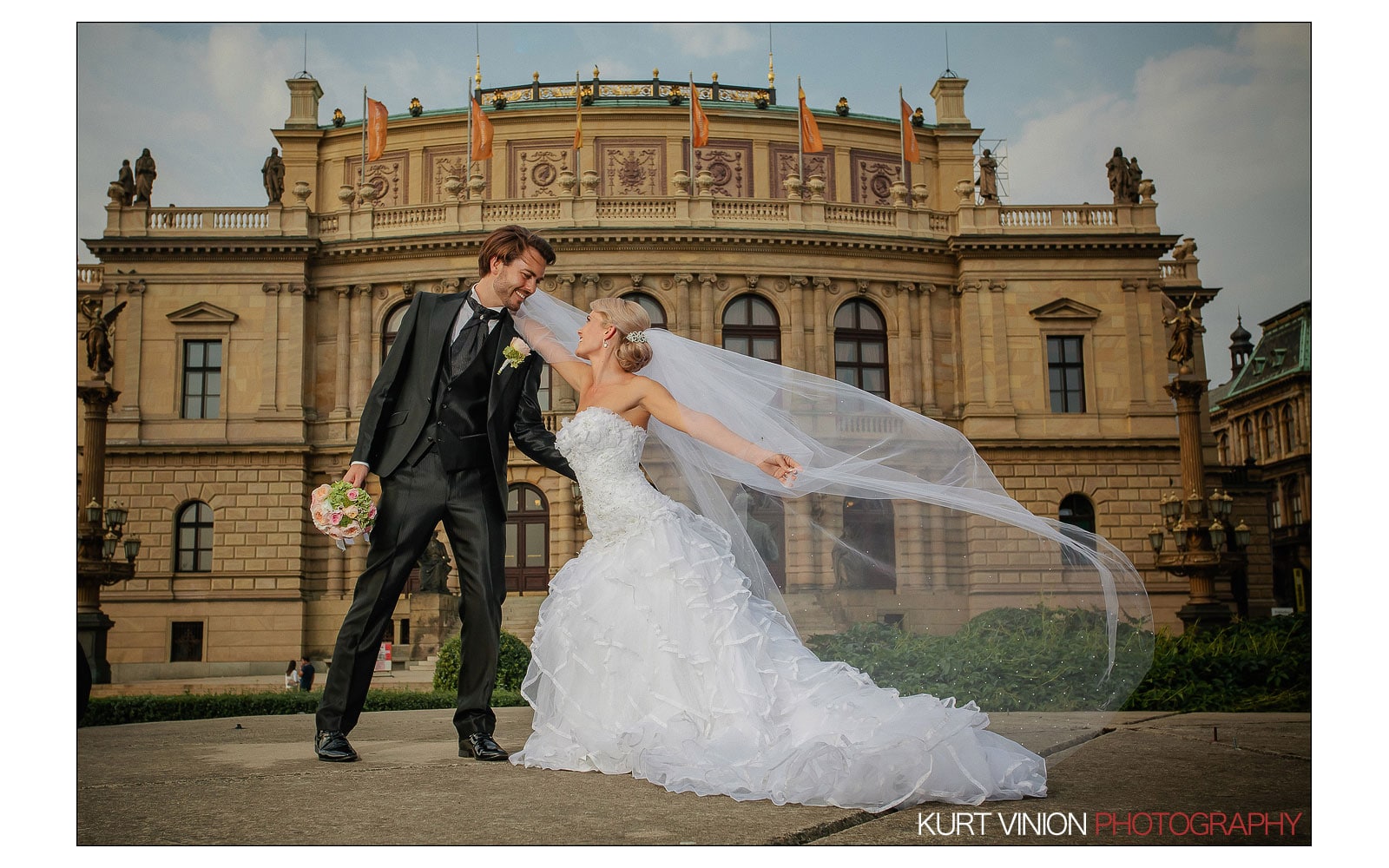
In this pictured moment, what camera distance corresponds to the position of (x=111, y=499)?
94.4ft

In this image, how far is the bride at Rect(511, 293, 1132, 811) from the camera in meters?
3.67

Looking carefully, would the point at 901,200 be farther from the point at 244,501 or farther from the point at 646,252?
the point at 244,501

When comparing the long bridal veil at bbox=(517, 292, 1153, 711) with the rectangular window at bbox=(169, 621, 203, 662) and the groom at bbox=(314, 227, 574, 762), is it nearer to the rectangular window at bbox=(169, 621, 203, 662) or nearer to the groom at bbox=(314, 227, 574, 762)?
the groom at bbox=(314, 227, 574, 762)

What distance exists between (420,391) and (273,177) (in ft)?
93.2

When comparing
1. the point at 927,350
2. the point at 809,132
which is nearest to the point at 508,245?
the point at 809,132

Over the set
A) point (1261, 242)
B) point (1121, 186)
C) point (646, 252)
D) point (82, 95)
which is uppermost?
point (1121, 186)

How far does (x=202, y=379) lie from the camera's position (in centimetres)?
2978

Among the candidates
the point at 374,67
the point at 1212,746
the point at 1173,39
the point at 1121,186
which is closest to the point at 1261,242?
the point at 1173,39

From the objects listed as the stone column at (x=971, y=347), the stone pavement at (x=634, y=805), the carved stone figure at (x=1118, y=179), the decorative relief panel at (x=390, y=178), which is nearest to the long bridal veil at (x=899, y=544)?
the stone pavement at (x=634, y=805)

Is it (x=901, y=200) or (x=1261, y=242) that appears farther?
(x=901, y=200)

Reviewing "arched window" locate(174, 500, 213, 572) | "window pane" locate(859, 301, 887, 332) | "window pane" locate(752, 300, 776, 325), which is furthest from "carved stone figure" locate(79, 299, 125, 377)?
"window pane" locate(859, 301, 887, 332)

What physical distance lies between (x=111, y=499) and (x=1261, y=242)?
2907cm

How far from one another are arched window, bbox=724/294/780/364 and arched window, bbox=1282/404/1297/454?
72.2 feet

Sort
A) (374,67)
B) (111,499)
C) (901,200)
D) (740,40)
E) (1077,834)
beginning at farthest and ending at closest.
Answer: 1. (901,200)
2. (111,499)
3. (374,67)
4. (740,40)
5. (1077,834)
